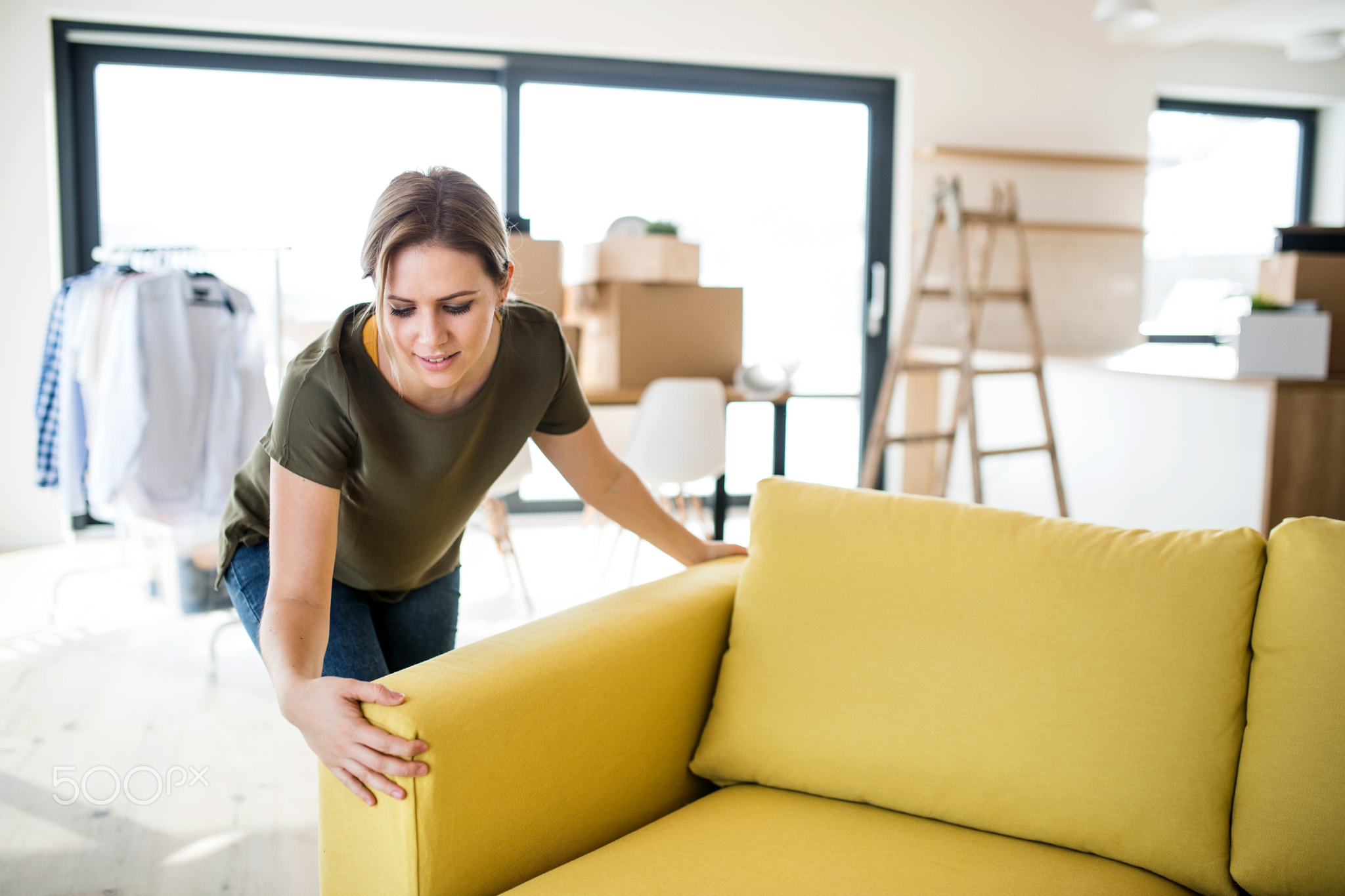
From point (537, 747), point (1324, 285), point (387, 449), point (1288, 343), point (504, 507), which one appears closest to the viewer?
point (537, 747)

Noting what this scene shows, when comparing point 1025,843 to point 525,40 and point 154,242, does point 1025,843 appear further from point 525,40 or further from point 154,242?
point 154,242

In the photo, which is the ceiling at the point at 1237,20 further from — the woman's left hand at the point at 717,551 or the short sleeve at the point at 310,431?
the short sleeve at the point at 310,431

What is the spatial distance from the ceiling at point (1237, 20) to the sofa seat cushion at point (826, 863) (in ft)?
14.2

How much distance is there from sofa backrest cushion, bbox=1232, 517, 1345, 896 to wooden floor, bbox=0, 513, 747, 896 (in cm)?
151

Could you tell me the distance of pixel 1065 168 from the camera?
4.96m

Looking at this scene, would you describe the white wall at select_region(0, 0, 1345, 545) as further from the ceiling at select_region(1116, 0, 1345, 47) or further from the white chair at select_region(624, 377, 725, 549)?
the white chair at select_region(624, 377, 725, 549)

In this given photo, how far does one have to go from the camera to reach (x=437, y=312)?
1202mm

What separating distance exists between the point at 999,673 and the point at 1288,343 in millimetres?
2318

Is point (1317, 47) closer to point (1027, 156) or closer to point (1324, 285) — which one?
point (1027, 156)

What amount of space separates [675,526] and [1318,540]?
2.98ft

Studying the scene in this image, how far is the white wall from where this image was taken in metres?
3.96

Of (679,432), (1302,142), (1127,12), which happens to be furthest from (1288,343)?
(1302,142)

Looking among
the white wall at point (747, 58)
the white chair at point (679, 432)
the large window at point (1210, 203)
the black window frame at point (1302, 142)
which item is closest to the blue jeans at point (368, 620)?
the white chair at point (679, 432)

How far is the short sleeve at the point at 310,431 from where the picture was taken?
118 cm
